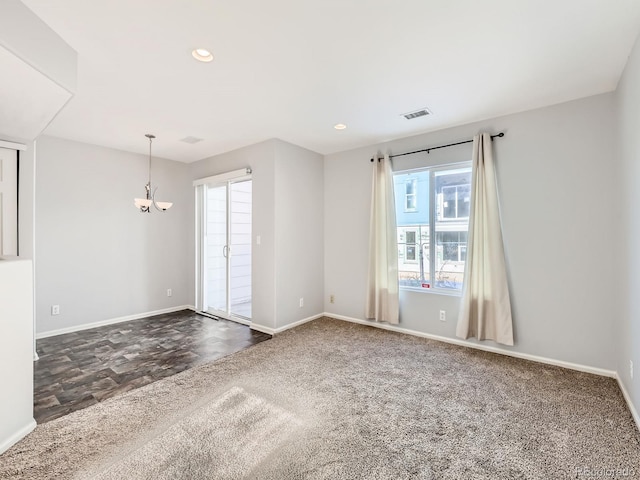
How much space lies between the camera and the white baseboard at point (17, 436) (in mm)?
1787

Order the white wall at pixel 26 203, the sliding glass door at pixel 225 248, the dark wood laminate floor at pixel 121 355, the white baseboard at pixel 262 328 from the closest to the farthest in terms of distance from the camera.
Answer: the dark wood laminate floor at pixel 121 355 → the white wall at pixel 26 203 → the white baseboard at pixel 262 328 → the sliding glass door at pixel 225 248

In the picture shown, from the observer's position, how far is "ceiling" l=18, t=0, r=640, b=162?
1785mm

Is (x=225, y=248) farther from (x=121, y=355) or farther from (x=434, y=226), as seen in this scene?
(x=434, y=226)

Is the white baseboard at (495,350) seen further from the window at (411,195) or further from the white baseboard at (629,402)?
the window at (411,195)

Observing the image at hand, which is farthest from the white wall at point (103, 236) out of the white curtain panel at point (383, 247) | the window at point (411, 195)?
the window at point (411, 195)

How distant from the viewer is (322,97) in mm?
2889

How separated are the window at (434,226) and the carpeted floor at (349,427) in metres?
1.14

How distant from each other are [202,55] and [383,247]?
2952 mm

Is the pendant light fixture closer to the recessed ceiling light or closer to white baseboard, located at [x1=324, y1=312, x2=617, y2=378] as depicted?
the recessed ceiling light

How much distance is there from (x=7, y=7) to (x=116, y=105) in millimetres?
1410

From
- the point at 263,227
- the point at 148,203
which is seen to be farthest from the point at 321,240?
the point at 148,203

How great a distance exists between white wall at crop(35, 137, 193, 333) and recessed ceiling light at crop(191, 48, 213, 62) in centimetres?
311

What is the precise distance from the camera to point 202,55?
7.25 feet

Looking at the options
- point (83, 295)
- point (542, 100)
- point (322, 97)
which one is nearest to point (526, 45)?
point (542, 100)
